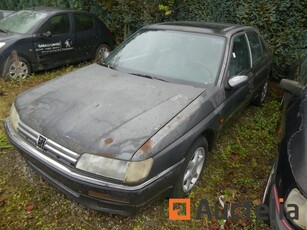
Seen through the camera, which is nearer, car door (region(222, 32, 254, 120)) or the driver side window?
car door (region(222, 32, 254, 120))

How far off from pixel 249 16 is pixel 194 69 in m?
3.55

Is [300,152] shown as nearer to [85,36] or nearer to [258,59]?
[258,59]

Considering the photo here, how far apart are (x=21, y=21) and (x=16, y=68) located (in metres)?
1.30

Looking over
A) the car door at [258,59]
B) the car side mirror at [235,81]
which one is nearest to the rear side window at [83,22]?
the car door at [258,59]

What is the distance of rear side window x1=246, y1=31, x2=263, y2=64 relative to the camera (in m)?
4.07

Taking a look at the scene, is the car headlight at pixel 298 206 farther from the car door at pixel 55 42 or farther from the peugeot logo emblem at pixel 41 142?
the car door at pixel 55 42

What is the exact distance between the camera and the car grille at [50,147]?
7.22 feet

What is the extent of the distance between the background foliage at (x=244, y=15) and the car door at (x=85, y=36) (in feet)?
3.07

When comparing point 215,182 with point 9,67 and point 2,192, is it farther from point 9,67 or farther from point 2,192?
point 9,67

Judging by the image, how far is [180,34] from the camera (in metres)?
3.47

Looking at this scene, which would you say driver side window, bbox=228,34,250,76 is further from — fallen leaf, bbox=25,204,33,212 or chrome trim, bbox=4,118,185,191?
fallen leaf, bbox=25,204,33,212

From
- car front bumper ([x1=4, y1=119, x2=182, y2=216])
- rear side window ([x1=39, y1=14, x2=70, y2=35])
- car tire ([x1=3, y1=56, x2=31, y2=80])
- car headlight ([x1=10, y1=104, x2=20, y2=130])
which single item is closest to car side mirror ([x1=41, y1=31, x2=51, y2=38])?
rear side window ([x1=39, y1=14, x2=70, y2=35])

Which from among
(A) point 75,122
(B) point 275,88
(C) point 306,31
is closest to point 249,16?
(C) point 306,31

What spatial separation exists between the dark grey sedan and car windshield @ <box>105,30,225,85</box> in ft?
0.04
